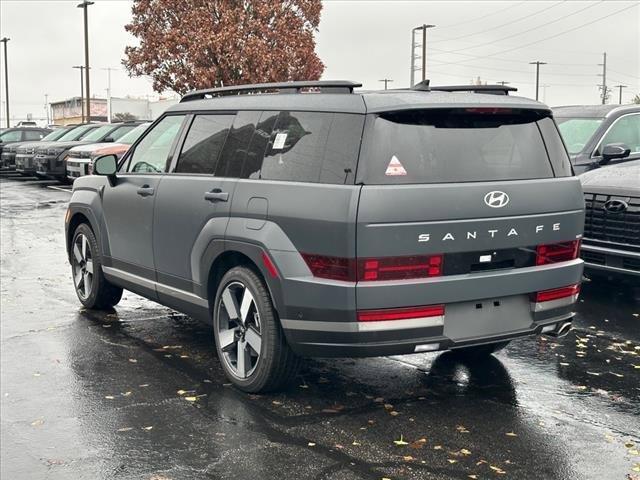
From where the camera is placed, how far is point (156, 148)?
6.33 m

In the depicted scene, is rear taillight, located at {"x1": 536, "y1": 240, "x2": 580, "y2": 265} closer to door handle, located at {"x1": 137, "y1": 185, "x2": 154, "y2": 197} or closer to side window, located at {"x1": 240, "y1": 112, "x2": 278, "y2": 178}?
side window, located at {"x1": 240, "y1": 112, "x2": 278, "y2": 178}

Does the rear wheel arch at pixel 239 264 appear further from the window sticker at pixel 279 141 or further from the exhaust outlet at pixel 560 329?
the exhaust outlet at pixel 560 329

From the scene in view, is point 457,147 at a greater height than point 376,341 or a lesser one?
greater

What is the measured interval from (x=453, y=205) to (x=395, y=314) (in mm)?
699

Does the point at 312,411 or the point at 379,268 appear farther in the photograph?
the point at 312,411

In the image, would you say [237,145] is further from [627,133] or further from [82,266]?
[627,133]

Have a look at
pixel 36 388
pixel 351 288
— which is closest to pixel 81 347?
pixel 36 388

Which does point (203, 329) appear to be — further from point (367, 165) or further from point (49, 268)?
point (49, 268)

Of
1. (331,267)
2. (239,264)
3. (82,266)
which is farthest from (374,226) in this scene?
(82,266)

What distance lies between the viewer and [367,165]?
169 inches

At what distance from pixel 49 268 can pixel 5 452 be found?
19.4ft

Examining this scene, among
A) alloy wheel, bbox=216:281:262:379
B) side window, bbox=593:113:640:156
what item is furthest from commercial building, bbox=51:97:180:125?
alloy wheel, bbox=216:281:262:379

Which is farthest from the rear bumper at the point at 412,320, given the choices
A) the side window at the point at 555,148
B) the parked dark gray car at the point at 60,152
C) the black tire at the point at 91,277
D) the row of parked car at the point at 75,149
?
the parked dark gray car at the point at 60,152

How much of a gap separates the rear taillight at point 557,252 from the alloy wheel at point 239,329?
1.78m
